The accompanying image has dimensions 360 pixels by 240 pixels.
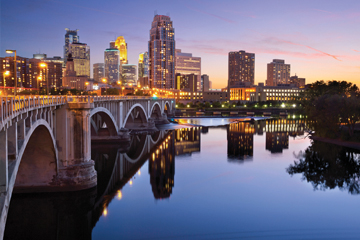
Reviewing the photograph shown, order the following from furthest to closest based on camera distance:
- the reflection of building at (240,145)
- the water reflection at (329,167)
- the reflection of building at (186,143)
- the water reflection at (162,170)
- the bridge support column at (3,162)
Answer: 1. the reflection of building at (186,143)
2. the reflection of building at (240,145)
3. the water reflection at (329,167)
4. the water reflection at (162,170)
5. the bridge support column at (3,162)

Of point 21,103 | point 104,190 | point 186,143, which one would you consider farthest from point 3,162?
point 186,143

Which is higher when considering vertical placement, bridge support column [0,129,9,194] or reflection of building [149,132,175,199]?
bridge support column [0,129,9,194]

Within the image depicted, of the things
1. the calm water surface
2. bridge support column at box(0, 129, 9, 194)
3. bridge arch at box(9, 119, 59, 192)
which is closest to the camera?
bridge support column at box(0, 129, 9, 194)

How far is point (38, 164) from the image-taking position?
2555 centimetres

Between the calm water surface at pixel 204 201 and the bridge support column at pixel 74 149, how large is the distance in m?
1.09

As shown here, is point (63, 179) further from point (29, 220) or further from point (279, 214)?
point (279, 214)

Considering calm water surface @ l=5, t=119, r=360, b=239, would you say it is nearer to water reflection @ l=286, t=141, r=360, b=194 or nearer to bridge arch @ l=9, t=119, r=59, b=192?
water reflection @ l=286, t=141, r=360, b=194

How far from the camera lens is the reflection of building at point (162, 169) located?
30750 mm

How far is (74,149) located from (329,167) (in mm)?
29073

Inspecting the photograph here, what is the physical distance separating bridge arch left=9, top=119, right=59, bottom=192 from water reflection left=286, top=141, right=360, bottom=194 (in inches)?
922

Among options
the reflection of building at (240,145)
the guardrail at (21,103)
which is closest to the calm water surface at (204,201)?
the reflection of building at (240,145)

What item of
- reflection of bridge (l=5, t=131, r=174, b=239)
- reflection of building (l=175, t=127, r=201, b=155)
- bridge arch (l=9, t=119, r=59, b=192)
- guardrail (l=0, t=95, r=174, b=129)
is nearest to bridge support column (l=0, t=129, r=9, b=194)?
guardrail (l=0, t=95, r=174, b=129)

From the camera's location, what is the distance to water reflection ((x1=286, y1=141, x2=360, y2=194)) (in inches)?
1284

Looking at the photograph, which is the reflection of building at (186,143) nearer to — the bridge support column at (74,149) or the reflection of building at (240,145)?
the reflection of building at (240,145)
